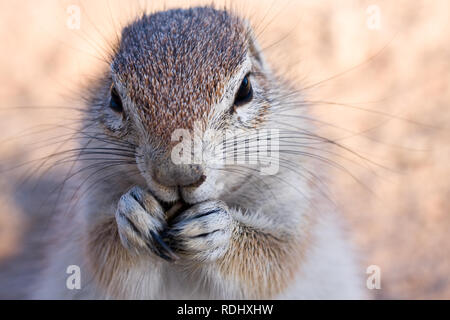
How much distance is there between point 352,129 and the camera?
4406 mm

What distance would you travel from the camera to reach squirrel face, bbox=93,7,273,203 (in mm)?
1794

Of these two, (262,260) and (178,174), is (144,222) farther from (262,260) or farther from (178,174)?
(262,260)

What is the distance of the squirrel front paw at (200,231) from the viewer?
1940 mm

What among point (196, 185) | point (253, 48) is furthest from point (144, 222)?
point (253, 48)

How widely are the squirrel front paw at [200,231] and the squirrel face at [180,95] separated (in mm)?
59

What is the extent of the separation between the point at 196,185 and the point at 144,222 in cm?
28

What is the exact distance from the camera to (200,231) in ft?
6.43

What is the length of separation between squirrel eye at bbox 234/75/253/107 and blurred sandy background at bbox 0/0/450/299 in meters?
1.17

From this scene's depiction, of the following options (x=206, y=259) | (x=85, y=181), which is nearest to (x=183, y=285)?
(x=206, y=259)

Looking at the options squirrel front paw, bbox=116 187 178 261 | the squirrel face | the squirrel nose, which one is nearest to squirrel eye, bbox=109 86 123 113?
the squirrel face

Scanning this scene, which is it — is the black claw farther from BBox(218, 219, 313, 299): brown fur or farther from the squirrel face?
BBox(218, 219, 313, 299): brown fur

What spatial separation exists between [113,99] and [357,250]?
1942 mm

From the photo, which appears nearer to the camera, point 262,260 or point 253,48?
point 262,260

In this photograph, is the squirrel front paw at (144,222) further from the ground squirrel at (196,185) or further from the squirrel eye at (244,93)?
the squirrel eye at (244,93)
